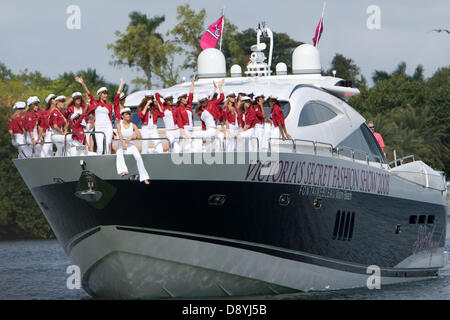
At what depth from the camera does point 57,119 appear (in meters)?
18.3

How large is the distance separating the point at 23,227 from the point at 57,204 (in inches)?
1391

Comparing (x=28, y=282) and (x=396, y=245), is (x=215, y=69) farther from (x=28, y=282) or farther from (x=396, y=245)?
(x=28, y=282)

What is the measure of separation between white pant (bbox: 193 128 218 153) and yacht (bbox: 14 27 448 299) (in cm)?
23

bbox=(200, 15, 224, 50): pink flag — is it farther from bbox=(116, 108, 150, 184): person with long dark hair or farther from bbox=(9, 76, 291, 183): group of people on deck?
bbox=(116, 108, 150, 184): person with long dark hair

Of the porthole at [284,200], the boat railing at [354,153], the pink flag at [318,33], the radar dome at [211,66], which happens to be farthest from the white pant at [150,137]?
the pink flag at [318,33]

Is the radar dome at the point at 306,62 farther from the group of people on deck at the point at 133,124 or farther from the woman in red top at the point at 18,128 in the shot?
the woman in red top at the point at 18,128

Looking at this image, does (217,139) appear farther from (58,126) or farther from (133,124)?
(58,126)

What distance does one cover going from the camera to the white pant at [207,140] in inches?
679

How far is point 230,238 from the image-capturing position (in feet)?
57.1

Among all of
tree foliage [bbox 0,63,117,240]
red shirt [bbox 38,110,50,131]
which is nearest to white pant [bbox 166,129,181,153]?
red shirt [bbox 38,110,50,131]

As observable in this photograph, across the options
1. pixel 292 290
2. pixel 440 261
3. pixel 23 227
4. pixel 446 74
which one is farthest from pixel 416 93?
pixel 292 290

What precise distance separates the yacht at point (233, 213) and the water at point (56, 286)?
43 centimetres

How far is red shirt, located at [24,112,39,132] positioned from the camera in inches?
730

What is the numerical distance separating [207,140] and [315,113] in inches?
148
